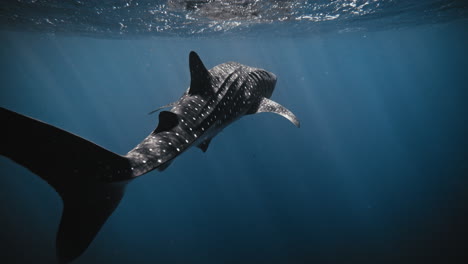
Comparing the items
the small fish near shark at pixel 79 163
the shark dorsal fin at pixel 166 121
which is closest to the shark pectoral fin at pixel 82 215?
the small fish near shark at pixel 79 163

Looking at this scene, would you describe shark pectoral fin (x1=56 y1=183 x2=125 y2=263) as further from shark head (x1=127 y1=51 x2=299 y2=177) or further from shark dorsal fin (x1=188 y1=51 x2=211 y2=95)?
shark dorsal fin (x1=188 y1=51 x2=211 y2=95)

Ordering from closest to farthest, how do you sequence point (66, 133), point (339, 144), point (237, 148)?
point (66, 133)
point (237, 148)
point (339, 144)

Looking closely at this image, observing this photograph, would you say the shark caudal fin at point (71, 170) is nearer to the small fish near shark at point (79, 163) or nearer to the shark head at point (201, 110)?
the small fish near shark at point (79, 163)

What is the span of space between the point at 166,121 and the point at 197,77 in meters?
1.64

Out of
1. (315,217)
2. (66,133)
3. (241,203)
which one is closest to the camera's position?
(66,133)

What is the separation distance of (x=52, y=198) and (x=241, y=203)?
75.8ft

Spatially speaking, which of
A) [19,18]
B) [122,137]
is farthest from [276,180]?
[122,137]

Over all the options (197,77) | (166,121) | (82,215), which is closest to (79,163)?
(82,215)

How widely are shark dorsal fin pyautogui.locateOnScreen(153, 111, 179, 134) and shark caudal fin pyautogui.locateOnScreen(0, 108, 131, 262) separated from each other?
1.31m

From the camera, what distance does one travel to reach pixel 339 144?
145ft

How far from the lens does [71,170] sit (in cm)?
223

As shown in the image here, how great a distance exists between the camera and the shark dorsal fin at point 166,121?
3.87 meters

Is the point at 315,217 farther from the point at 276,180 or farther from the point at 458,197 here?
the point at 458,197

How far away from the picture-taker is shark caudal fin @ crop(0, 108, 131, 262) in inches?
74.9
